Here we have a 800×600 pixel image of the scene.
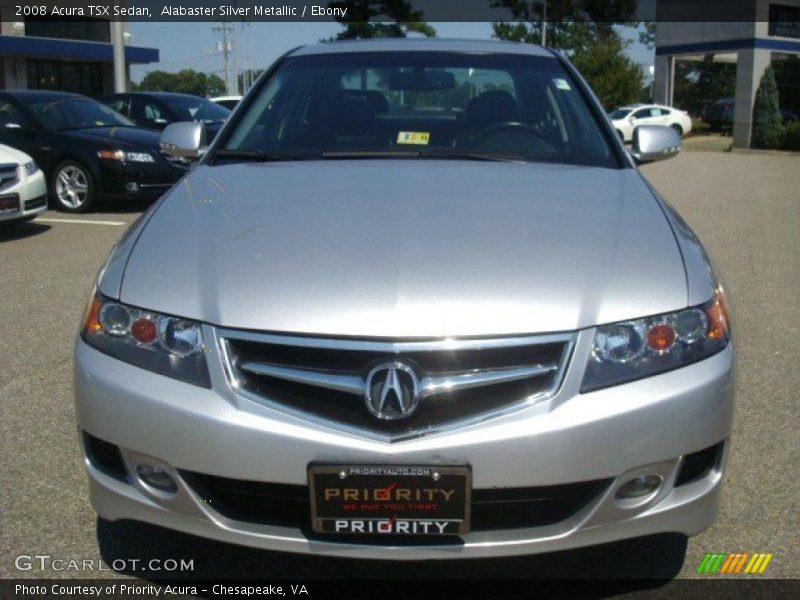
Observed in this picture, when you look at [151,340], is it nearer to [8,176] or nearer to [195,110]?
[8,176]

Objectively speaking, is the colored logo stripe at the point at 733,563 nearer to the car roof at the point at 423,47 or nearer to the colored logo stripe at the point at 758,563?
the colored logo stripe at the point at 758,563

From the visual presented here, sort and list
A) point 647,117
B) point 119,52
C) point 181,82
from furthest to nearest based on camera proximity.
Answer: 1. point 181,82
2. point 647,117
3. point 119,52

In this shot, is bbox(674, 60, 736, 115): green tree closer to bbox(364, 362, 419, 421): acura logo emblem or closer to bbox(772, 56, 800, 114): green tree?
bbox(772, 56, 800, 114): green tree

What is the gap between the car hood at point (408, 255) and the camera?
7.57 ft

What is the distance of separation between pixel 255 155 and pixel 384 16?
32.2 m

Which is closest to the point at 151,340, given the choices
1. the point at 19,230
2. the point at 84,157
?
the point at 19,230

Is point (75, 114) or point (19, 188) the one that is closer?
point (19, 188)

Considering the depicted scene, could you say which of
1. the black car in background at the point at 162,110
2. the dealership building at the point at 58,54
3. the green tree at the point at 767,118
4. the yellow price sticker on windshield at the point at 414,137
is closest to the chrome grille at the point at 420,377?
the yellow price sticker on windshield at the point at 414,137

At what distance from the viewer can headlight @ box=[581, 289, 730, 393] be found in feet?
7.54

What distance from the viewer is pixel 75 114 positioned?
37.3 feet

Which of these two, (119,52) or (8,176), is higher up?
(119,52)

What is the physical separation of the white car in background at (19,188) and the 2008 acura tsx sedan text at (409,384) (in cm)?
628

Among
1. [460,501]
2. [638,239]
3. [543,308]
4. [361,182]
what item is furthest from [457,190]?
[460,501]

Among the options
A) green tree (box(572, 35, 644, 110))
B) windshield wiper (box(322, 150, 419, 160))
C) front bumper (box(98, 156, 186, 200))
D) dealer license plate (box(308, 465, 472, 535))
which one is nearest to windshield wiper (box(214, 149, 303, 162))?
windshield wiper (box(322, 150, 419, 160))
